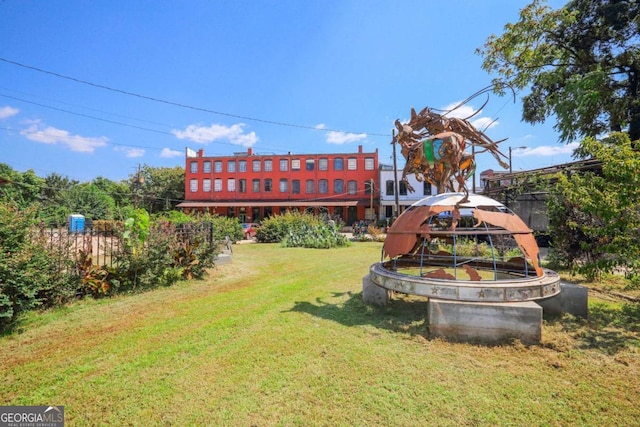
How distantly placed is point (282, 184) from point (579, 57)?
106ft

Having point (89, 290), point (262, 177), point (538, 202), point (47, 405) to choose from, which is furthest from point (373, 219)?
point (47, 405)

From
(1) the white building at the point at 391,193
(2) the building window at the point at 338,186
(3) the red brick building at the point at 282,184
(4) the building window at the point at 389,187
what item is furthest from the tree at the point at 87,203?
(4) the building window at the point at 389,187

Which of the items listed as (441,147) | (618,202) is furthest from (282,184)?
(618,202)

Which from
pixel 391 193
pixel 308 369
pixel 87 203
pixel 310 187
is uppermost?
pixel 310 187

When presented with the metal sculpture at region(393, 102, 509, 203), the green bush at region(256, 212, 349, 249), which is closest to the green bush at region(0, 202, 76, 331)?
the metal sculpture at region(393, 102, 509, 203)

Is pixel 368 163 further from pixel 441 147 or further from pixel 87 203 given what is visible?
pixel 441 147

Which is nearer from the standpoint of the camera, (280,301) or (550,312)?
(550,312)

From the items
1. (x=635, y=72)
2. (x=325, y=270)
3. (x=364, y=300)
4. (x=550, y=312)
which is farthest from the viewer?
(x=635, y=72)

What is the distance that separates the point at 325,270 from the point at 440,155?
650cm

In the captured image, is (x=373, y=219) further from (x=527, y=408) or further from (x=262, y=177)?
(x=527, y=408)

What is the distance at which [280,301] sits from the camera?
7406 mm

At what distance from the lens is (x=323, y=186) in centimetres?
4091

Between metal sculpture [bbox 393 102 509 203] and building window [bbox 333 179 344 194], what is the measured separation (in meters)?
33.0

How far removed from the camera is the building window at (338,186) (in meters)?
40.3
